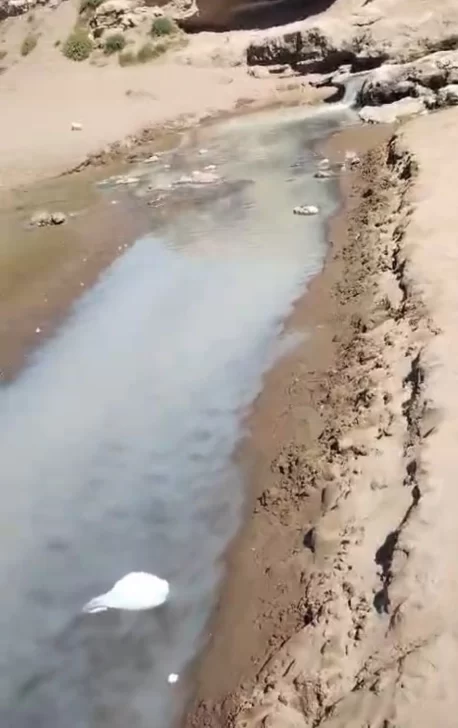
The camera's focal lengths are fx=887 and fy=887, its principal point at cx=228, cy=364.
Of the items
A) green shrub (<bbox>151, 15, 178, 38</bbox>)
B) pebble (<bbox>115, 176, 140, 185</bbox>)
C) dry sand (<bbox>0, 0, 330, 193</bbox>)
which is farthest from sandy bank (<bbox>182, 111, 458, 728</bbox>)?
green shrub (<bbox>151, 15, 178, 38</bbox>)

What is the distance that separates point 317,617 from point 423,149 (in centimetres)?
891

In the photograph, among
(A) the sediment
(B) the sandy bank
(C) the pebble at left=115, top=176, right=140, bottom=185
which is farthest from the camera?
(C) the pebble at left=115, top=176, right=140, bottom=185

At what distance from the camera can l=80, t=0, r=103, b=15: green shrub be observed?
24.3 metres

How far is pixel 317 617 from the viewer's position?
4.68 metres

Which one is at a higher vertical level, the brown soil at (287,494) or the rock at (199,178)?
the brown soil at (287,494)

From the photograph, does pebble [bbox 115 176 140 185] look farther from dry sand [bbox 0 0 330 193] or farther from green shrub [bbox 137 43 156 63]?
green shrub [bbox 137 43 156 63]

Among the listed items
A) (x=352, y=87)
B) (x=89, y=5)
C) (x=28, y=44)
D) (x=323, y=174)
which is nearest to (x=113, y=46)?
(x=89, y=5)

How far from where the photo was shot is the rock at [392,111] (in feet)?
54.3

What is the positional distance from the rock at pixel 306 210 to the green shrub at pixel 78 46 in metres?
13.2

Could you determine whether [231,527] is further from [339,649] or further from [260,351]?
[260,351]

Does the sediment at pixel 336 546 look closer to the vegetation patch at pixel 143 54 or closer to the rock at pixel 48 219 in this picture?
the rock at pixel 48 219

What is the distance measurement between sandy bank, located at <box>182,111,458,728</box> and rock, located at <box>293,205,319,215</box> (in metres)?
3.31

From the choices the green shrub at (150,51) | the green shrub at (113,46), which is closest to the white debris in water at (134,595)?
the green shrub at (150,51)

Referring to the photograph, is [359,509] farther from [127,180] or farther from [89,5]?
[89,5]
